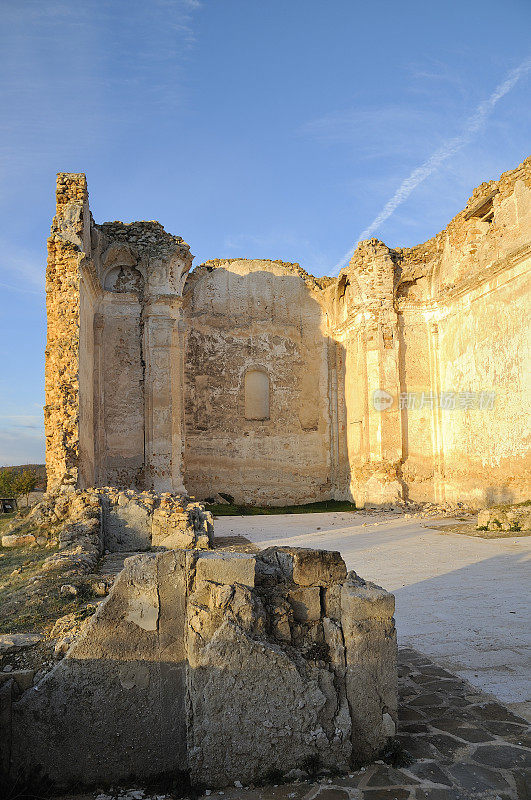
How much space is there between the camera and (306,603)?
3.04 m

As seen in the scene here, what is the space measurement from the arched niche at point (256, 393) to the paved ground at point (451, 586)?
5.95 m

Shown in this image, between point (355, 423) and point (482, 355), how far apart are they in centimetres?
436

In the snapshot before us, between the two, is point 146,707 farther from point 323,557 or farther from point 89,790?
point 323,557

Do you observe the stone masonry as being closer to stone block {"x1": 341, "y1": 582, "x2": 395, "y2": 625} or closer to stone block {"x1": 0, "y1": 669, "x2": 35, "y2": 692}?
stone block {"x1": 0, "y1": 669, "x2": 35, "y2": 692}

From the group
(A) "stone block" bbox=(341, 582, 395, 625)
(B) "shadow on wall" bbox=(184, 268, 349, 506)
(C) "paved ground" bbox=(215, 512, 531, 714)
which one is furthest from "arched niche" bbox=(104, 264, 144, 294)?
(A) "stone block" bbox=(341, 582, 395, 625)

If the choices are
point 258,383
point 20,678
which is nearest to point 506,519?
point 258,383

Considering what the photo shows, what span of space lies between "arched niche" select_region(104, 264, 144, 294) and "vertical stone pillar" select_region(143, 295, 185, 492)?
2.28 ft

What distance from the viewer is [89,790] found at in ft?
8.57

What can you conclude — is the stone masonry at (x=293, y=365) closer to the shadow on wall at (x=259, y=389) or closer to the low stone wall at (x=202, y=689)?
the shadow on wall at (x=259, y=389)

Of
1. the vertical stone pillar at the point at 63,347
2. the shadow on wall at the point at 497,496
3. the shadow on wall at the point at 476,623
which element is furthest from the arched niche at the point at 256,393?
the shadow on wall at the point at 476,623

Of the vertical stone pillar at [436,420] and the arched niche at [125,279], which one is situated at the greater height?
the arched niche at [125,279]

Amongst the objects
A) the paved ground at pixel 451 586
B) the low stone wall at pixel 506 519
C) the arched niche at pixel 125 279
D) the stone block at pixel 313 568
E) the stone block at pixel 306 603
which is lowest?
the paved ground at pixel 451 586

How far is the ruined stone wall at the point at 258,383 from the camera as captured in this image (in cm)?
1702

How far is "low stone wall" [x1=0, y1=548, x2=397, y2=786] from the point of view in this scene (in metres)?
2.66
